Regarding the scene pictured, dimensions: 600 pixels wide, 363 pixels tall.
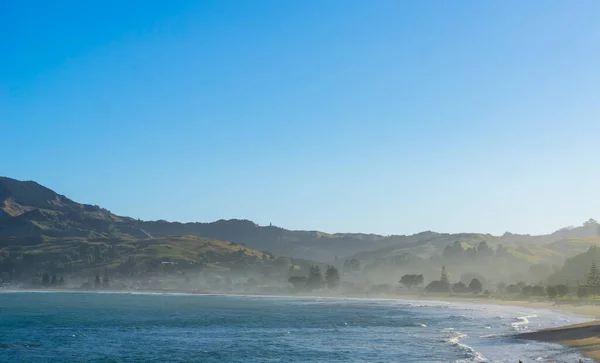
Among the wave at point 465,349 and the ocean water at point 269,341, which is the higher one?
the wave at point 465,349

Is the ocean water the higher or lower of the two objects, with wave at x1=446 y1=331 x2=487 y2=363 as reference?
lower

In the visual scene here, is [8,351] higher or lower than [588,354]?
lower

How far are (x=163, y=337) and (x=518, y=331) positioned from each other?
65.3 metres

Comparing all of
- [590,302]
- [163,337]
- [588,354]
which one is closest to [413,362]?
[588,354]

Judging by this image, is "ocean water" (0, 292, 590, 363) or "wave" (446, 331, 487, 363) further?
"ocean water" (0, 292, 590, 363)

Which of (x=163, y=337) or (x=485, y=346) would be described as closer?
(x=485, y=346)

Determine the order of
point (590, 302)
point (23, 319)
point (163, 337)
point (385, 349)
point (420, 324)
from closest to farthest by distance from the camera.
A: 1. point (385, 349)
2. point (163, 337)
3. point (420, 324)
4. point (23, 319)
5. point (590, 302)

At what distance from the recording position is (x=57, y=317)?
161750 millimetres

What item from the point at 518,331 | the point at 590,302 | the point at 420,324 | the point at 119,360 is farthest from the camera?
the point at 590,302

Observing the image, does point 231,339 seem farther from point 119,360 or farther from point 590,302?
point 590,302

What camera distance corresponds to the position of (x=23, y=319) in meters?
154

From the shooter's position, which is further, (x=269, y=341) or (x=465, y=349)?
(x=269, y=341)

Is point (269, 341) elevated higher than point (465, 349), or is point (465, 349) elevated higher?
point (465, 349)

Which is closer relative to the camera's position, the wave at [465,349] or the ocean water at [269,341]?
the wave at [465,349]
